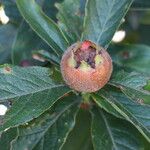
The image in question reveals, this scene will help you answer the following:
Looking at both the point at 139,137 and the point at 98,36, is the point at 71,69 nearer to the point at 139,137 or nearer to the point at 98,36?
the point at 98,36

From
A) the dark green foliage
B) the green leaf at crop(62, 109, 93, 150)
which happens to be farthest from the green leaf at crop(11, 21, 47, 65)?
the green leaf at crop(62, 109, 93, 150)

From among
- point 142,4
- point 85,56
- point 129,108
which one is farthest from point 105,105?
point 142,4

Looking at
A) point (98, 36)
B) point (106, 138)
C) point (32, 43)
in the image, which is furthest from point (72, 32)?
point (106, 138)

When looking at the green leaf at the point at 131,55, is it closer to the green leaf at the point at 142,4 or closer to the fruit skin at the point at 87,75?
the green leaf at the point at 142,4

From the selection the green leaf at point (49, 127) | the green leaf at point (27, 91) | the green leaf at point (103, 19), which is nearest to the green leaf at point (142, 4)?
the green leaf at point (103, 19)

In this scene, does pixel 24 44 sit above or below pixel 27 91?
above

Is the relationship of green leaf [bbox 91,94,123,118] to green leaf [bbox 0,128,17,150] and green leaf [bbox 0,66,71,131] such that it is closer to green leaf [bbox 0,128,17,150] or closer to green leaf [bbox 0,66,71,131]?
green leaf [bbox 0,66,71,131]

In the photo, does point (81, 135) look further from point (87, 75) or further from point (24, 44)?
point (87, 75)
